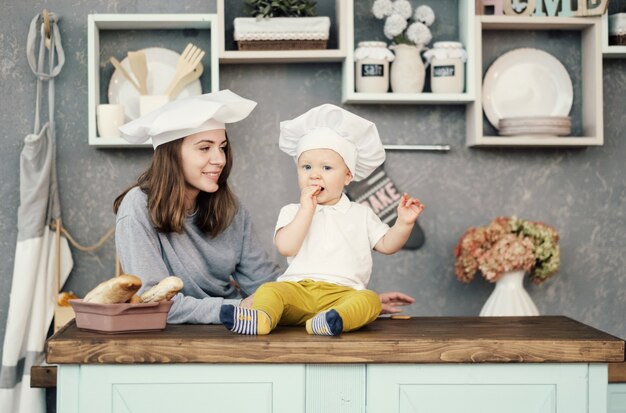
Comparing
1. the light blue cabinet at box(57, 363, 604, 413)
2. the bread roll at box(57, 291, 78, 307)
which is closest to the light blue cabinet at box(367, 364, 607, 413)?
the light blue cabinet at box(57, 363, 604, 413)

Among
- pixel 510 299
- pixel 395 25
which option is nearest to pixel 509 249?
pixel 510 299

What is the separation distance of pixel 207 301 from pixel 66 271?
1.39m

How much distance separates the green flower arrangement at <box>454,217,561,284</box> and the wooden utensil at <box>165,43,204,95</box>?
3.89 feet

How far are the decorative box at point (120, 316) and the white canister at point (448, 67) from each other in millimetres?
1740

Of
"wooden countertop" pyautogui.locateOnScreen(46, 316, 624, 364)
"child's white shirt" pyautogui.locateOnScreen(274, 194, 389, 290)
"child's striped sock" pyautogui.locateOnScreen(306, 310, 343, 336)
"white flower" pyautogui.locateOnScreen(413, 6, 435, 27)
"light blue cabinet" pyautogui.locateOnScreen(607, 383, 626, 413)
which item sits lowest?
"light blue cabinet" pyautogui.locateOnScreen(607, 383, 626, 413)

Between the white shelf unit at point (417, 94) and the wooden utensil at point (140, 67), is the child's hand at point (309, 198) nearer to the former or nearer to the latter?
the white shelf unit at point (417, 94)

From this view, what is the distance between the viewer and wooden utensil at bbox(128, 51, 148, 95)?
3.12 meters

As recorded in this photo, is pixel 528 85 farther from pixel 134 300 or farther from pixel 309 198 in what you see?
pixel 134 300

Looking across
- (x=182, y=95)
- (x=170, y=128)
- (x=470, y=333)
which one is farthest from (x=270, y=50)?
(x=470, y=333)

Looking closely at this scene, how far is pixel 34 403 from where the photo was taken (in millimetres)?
3100

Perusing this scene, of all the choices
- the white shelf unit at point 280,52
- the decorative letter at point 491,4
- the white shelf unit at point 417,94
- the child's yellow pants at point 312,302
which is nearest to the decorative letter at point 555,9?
the decorative letter at point 491,4

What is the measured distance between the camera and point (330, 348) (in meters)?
1.61

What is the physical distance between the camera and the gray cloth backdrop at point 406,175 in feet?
10.8

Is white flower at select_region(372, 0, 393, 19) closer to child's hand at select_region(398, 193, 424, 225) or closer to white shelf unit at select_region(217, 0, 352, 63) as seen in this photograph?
white shelf unit at select_region(217, 0, 352, 63)
